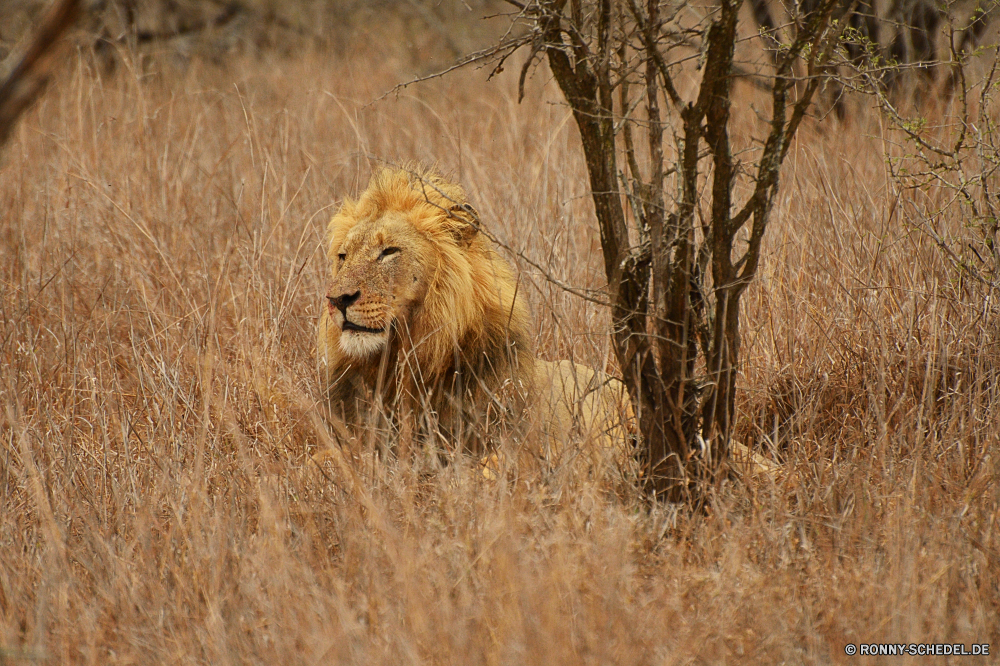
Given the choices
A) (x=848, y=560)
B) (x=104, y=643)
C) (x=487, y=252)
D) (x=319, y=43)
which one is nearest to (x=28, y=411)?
(x=104, y=643)

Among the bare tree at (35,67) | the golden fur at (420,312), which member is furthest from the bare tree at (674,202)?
the bare tree at (35,67)

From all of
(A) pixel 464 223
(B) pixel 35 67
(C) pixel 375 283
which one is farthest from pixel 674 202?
(B) pixel 35 67

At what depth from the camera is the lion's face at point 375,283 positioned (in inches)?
95.5

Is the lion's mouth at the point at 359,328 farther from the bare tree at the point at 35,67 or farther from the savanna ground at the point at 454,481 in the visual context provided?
the bare tree at the point at 35,67

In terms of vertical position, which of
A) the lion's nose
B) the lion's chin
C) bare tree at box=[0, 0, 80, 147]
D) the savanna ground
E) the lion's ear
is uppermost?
bare tree at box=[0, 0, 80, 147]

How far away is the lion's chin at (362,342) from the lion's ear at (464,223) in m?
0.38

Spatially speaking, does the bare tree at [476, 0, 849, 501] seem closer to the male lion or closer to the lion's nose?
the male lion

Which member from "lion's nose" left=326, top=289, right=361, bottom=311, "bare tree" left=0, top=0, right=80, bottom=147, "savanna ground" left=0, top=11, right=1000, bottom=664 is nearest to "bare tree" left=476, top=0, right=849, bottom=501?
"savanna ground" left=0, top=11, right=1000, bottom=664

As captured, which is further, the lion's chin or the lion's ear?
the lion's ear

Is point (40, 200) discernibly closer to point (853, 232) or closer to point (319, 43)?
point (853, 232)

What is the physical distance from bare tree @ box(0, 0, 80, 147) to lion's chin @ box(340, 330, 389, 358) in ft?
4.73

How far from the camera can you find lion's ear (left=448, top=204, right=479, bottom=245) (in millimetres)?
2539

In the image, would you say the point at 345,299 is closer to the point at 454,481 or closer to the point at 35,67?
the point at 454,481

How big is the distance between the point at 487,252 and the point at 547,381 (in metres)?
0.44
